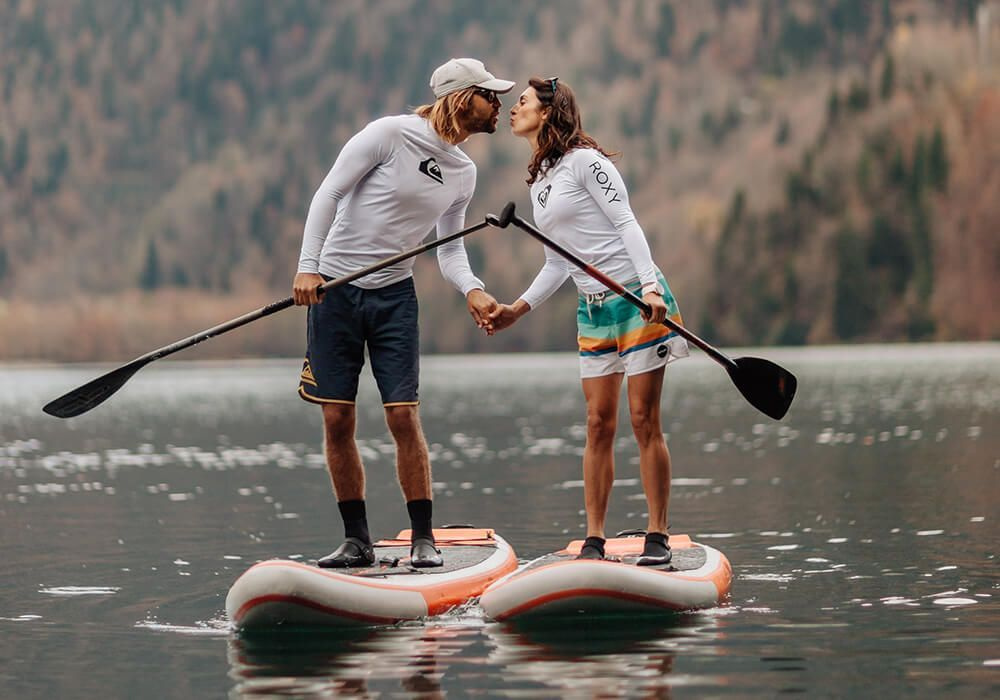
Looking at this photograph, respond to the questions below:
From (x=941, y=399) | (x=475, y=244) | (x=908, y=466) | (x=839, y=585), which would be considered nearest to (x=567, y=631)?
(x=839, y=585)

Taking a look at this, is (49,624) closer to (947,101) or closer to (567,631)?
(567,631)

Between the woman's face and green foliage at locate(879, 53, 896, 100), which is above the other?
green foliage at locate(879, 53, 896, 100)

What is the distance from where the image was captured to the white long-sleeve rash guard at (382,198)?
1128 centimetres

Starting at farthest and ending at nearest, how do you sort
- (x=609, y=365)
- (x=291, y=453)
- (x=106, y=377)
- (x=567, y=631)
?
(x=291, y=453), (x=106, y=377), (x=609, y=365), (x=567, y=631)

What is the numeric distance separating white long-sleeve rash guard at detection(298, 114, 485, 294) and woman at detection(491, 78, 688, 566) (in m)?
0.58

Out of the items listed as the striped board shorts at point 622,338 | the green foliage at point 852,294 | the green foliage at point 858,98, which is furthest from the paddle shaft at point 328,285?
the green foliage at point 858,98

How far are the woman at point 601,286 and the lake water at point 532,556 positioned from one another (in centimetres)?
104

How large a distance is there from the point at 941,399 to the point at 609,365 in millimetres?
Answer: 39513

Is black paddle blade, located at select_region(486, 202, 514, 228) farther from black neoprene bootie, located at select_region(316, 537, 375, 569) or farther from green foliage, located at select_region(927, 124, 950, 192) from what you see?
green foliage, located at select_region(927, 124, 950, 192)

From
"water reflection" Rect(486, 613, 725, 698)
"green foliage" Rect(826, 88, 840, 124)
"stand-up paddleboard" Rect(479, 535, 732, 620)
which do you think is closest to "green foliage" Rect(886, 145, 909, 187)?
"green foliage" Rect(826, 88, 840, 124)

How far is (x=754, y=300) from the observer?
154 m

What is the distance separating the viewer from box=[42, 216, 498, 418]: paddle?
11.2 metres

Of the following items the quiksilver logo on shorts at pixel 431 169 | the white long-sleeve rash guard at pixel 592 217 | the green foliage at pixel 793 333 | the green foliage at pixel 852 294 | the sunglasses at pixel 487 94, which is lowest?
the green foliage at pixel 793 333

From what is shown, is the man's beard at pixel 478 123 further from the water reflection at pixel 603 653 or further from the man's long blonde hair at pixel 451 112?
the water reflection at pixel 603 653
